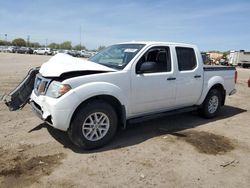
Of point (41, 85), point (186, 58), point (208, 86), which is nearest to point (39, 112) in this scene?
point (41, 85)

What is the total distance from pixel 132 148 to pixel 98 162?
832 mm

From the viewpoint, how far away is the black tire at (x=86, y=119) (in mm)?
4559

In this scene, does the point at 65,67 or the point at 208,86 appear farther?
the point at 208,86

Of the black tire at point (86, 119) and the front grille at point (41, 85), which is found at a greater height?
the front grille at point (41, 85)

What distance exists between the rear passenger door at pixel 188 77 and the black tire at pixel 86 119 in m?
1.83

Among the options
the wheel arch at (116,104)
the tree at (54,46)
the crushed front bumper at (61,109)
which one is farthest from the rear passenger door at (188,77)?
the tree at (54,46)

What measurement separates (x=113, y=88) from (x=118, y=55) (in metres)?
1.08

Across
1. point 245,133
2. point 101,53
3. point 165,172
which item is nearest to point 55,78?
point 101,53

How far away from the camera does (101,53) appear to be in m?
6.26

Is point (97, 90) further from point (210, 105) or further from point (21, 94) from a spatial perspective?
point (210, 105)

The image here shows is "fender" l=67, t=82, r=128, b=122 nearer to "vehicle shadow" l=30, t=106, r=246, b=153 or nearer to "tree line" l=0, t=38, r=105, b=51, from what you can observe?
"vehicle shadow" l=30, t=106, r=246, b=153

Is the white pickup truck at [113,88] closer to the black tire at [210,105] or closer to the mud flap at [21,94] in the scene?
the mud flap at [21,94]

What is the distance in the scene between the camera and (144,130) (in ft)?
19.7

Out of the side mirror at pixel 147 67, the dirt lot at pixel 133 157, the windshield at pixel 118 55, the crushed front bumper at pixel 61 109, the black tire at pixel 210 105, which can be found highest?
the windshield at pixel 118 55
